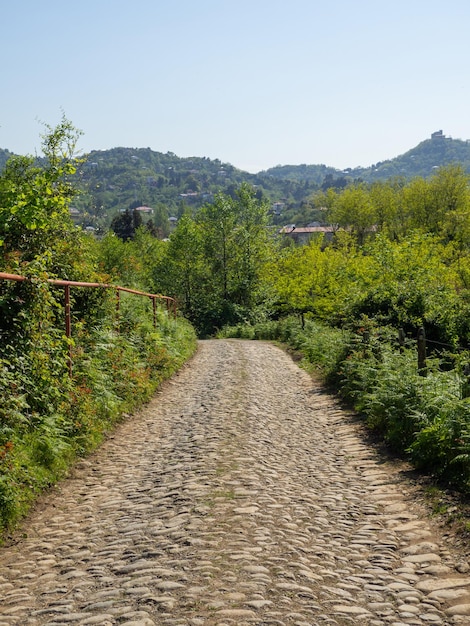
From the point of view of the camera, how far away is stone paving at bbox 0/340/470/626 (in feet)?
13.9

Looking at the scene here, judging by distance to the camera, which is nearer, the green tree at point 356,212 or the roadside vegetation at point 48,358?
the roadside vegetation at point 48,358

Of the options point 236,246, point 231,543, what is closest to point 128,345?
point 231,543

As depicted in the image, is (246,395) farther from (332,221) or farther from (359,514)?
(332,221)

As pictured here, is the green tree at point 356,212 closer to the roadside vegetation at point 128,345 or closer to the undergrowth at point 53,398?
the roadside vegetation at point 128,345

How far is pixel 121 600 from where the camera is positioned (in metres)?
4.32

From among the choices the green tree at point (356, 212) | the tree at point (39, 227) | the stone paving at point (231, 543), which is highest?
the green tree at point (356, 212)

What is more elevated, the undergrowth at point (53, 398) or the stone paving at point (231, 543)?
the undergrowth at point (53, 398)

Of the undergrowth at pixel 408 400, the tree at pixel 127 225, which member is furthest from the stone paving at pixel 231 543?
the tree at pixel 127 225

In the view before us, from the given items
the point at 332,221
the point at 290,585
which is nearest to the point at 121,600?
the point at 290,585

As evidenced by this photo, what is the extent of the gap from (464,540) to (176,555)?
8.97ft

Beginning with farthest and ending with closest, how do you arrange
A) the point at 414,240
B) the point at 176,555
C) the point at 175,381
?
the point at 414,240, the point at 175,381, the point at 176,555

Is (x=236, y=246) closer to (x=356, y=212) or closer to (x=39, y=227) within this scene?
(x=356, y=212)

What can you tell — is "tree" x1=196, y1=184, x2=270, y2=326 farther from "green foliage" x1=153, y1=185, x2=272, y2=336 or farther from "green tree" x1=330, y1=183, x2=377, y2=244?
"green tree" x1=330, y1=183, x2=377, y2=244

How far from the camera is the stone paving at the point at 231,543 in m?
4.25
